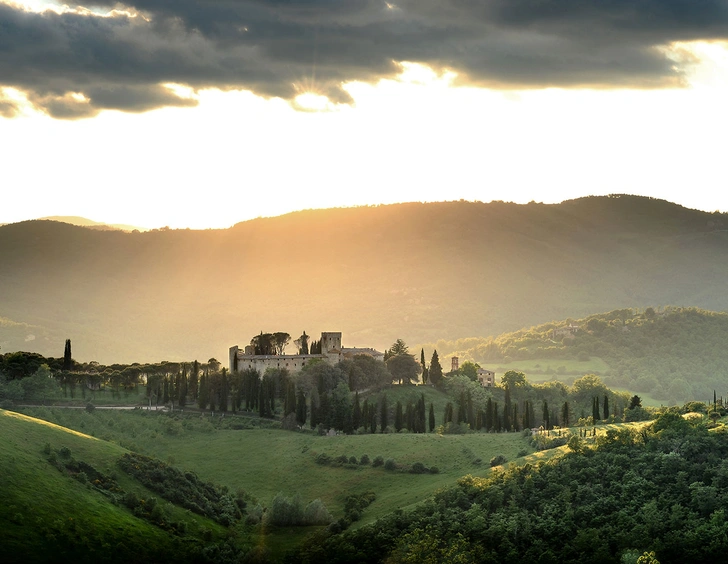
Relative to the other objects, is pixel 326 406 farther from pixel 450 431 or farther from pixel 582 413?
pixel 582 413

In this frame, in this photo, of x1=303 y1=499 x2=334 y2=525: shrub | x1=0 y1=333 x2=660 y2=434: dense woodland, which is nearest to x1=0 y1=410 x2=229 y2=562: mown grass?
x1=303 y1=499 x2=334 y2=525: shrub

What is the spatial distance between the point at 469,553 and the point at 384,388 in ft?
237

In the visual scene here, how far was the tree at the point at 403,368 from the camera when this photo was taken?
168 metres

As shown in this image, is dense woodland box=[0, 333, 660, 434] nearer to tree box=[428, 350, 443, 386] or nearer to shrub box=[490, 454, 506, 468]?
tree box=[428, 350, 443, 386]

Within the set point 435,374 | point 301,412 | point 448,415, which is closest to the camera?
point 301,412

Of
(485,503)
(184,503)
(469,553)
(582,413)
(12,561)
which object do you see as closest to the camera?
(12,561)

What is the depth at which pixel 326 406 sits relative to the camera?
142875 mm

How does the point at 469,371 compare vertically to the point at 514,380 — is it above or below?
above

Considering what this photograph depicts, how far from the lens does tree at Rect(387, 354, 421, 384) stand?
16800 cm

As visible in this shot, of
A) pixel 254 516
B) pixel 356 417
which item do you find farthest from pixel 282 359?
pixel 254 516

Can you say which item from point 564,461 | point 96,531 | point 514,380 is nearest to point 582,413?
point 514,380

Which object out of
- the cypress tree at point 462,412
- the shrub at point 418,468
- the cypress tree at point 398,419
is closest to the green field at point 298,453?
the shrub at point 418,468

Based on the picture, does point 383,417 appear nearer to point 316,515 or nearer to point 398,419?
point 398,419

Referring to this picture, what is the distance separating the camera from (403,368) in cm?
16800
